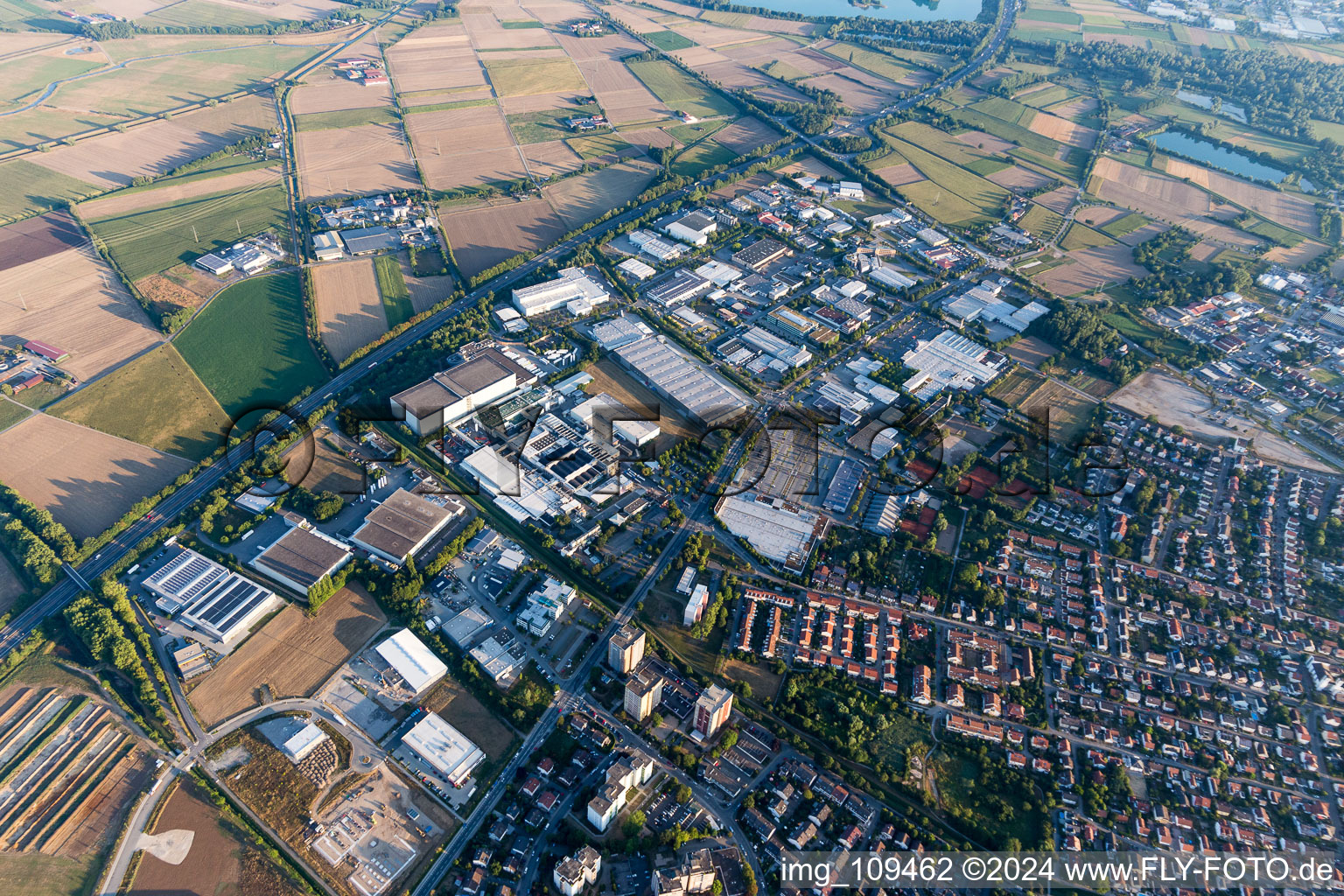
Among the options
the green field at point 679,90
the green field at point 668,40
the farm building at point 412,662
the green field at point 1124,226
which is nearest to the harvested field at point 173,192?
the green field at point 679,90

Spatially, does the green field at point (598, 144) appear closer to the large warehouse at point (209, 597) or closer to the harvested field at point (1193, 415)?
the harvested field at point (1193, 415)

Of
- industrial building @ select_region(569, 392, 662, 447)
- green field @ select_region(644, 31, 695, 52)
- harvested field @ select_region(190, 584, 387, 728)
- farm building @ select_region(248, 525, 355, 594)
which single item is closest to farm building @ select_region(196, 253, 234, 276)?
farm building @ select_region(248, 525, 355, 594)

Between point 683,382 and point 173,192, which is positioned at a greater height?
point 173,192

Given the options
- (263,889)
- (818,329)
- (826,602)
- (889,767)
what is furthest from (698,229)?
(263,889)

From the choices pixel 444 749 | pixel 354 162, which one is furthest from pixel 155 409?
pixel 354 162

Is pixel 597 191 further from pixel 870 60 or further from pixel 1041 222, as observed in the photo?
pixel 870 60

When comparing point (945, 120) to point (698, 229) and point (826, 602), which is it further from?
point (826, 602)

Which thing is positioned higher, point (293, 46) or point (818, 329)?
point (293, 46)
